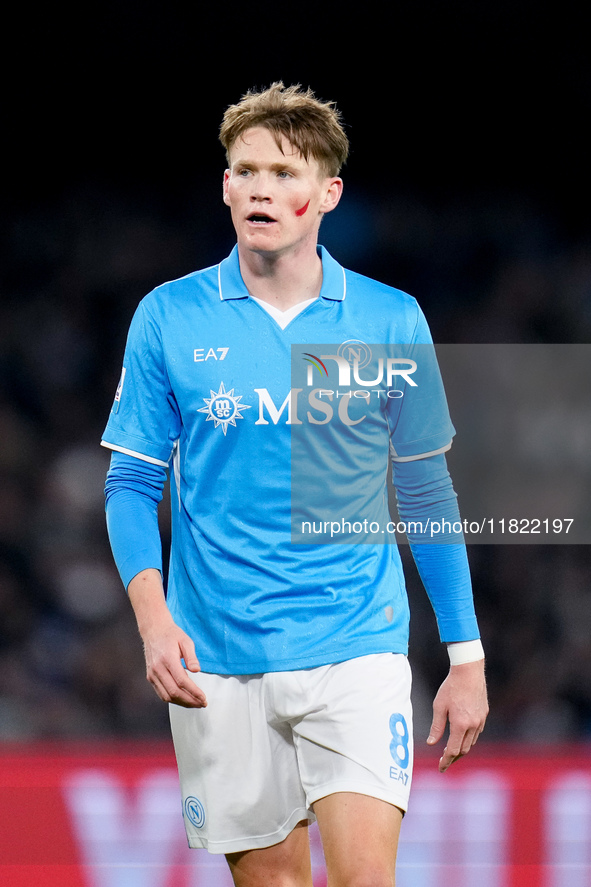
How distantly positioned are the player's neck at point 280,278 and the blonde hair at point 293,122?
0.65ft

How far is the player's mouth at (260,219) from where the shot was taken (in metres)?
1.97

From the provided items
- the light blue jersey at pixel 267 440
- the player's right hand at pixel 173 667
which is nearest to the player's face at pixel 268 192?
the light blue jersey at pixel 267 440

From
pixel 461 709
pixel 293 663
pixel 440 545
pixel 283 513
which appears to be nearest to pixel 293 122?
pixel 283 513

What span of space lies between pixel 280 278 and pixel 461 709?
2.87ft

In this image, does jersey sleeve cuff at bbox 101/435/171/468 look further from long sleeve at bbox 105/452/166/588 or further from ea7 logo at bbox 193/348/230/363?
ea7 logo at bbox 193/348/230/363

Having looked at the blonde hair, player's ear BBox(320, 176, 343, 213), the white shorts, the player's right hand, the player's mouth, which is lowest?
the white shorts

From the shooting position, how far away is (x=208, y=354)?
1979 mm

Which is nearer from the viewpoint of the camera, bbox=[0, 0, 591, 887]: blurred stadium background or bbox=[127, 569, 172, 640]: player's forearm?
bbox=[127, 569, 172, 640]: player's forearm

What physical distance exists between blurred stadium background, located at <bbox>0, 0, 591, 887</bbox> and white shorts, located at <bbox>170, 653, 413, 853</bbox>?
237cm

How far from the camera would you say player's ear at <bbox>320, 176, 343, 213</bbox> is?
210 cm

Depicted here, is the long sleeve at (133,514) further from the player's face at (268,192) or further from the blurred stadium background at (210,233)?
the blurred stadium background at (210,233)

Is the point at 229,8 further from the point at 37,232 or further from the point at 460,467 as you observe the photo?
the point at 460,467

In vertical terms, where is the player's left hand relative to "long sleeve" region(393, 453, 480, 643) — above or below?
below

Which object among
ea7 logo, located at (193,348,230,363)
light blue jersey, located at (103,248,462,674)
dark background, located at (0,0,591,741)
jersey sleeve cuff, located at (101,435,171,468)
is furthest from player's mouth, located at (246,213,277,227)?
dark background, located at (0,0,591,741)
